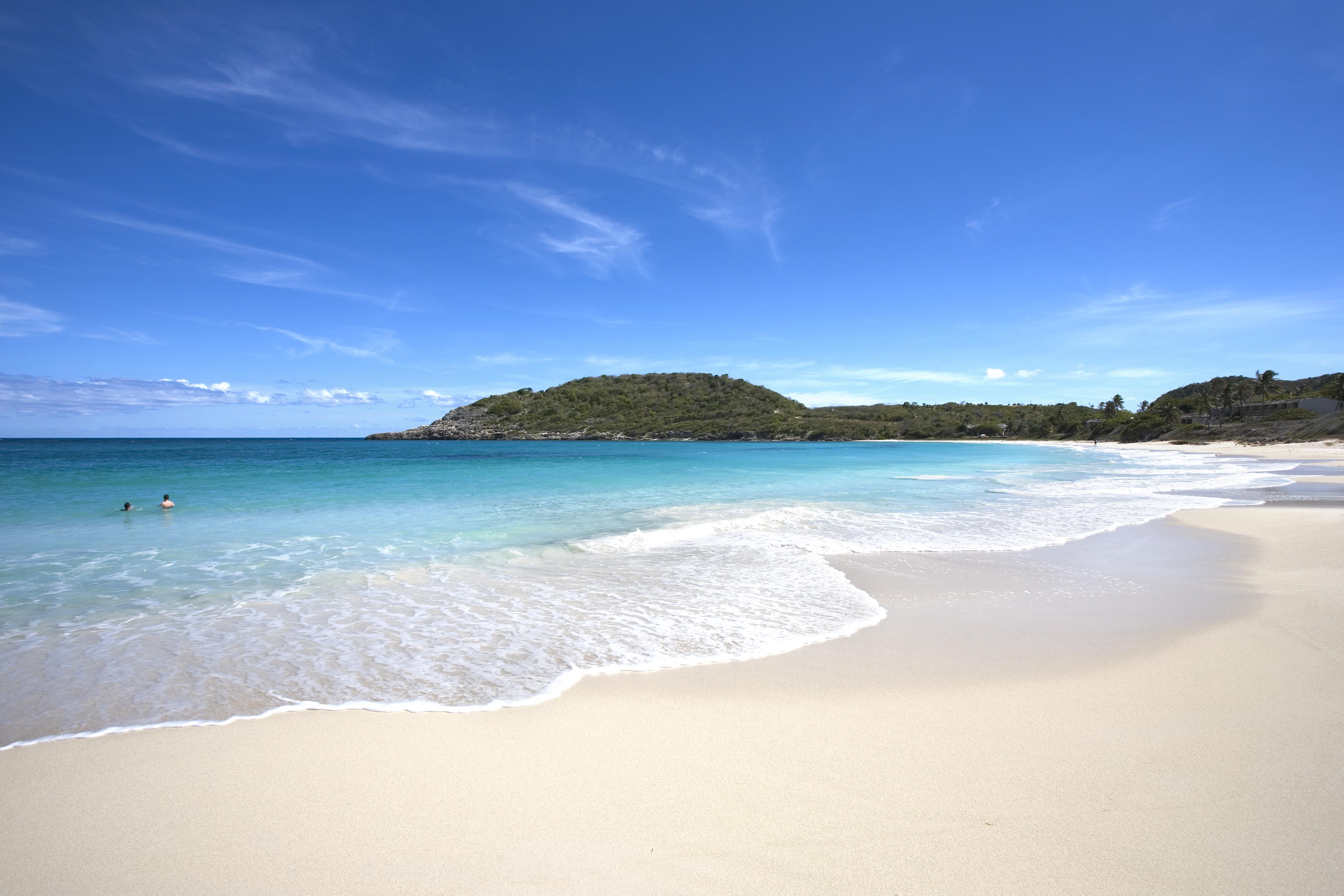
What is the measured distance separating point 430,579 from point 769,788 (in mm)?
6448

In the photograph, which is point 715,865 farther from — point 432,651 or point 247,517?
point 247,517

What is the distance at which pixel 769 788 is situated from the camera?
3.15 metres

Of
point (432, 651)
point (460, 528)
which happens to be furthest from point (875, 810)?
point (460, 528)

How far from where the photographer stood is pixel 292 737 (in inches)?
150

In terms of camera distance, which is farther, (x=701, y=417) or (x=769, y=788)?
(x=701, y=417)

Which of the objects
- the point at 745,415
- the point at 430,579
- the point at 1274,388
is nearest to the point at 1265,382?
the point at 1274,388

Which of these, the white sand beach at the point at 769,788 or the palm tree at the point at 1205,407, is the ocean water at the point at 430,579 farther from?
the palm tree at the point at 1205,407

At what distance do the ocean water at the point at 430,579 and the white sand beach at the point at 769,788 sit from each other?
2.15ft

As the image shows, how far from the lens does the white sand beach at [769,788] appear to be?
99.5 inches

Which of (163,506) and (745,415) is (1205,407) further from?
(163,506)

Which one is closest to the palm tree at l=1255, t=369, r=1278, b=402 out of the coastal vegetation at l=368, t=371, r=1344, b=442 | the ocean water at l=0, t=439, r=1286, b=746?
the coastal vegetation at l=368, t=371, r=1344, b=442

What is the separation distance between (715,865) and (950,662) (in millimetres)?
3225

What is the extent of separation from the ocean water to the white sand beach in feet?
2.15

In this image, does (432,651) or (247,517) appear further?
(247,517)
